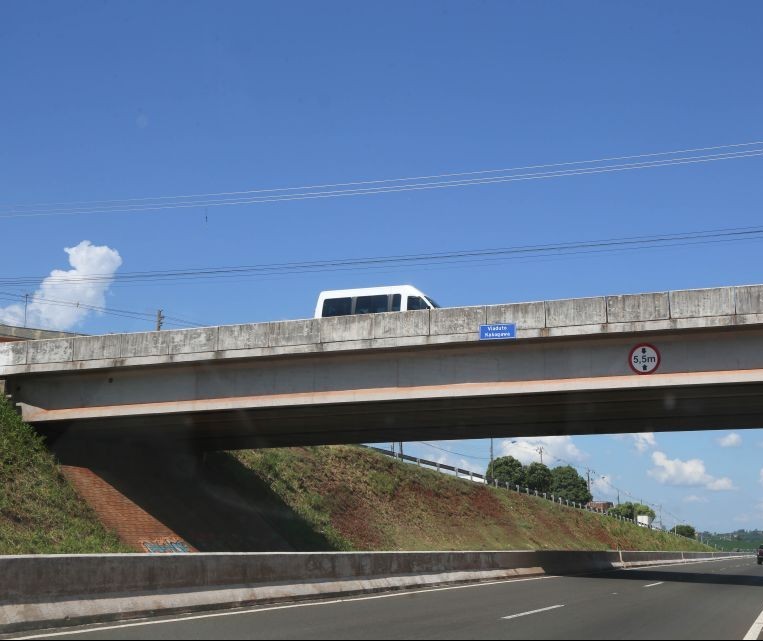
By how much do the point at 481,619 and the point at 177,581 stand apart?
4913 mm

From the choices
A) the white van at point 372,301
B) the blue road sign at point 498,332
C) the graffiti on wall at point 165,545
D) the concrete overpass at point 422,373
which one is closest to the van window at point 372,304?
the white van at point 372,301

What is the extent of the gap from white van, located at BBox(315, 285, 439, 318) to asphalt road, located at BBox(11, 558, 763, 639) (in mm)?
14827

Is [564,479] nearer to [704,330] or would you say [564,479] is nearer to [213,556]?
[704,330]

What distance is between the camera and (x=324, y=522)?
127 feet

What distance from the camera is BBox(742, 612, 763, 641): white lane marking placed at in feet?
38.3

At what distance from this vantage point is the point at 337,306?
3438cm

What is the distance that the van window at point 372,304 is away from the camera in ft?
109

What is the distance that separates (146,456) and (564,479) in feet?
398

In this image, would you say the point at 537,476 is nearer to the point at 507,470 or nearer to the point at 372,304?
the point at 507,470

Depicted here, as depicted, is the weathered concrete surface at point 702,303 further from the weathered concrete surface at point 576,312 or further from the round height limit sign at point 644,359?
the weathered concrete surface at point 576,312

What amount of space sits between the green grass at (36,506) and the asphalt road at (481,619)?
11003mm

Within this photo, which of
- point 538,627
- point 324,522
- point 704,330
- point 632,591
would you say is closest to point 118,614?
point 538,627

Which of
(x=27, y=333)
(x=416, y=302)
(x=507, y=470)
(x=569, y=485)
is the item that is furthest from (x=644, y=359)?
(x=569, y=485)

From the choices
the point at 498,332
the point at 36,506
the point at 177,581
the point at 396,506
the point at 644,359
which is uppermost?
the point at 498,332
